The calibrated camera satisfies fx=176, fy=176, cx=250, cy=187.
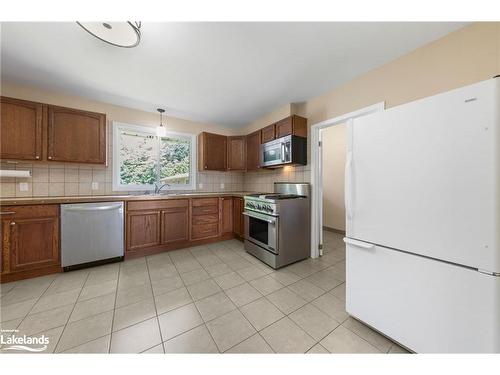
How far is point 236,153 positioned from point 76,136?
2.49 metres

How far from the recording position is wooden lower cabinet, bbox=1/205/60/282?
1.90m

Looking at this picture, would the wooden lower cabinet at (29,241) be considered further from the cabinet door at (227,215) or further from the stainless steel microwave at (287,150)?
the stainless steel microwave at (287,150)

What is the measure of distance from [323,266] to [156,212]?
102 inches

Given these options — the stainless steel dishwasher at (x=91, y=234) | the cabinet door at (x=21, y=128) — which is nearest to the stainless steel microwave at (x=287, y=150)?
the stainless steel dishwasher at (x=91, y=234)

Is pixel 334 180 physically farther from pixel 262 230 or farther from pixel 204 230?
pixel 204 230

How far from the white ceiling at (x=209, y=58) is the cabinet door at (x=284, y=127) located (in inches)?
13.7

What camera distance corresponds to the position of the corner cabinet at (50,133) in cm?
208

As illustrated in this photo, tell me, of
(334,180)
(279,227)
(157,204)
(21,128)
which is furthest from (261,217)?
(21,128)

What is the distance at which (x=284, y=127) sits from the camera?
2.76 m

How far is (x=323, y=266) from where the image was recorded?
2416 mm

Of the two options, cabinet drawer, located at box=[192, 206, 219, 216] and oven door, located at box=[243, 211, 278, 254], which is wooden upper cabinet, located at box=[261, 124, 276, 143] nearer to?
oven door, located at box=[243, 211, 278, 254]

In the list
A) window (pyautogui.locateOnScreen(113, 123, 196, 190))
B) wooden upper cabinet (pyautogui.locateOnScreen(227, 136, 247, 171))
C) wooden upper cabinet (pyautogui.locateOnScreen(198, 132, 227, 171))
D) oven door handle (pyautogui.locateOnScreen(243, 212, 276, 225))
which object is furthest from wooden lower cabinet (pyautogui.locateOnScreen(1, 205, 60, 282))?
wooden upper cabinet (pyautogui.locateOnScreen(227, 136, 247, 171))
